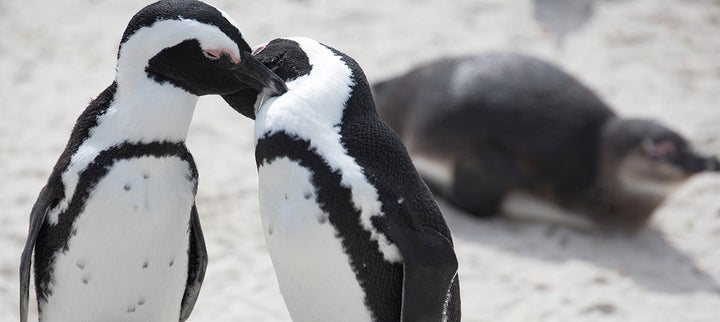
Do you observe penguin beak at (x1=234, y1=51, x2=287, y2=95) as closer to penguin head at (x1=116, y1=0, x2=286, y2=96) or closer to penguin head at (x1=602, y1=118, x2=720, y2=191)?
penguin head at (x1=116, y1=0, x2=286, y2=96)

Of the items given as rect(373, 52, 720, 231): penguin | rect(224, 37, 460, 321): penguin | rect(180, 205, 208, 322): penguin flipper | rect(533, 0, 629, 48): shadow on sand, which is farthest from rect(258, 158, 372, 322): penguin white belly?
rect(533, 0, 629, 48): shadow on sand

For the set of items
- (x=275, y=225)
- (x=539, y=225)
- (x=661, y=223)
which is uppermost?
(x=661, y=223)

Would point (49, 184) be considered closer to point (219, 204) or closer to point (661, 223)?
point (219, 204)

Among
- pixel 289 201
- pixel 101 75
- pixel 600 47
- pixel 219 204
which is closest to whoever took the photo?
pixel 289 201

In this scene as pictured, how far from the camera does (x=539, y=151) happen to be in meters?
4.50

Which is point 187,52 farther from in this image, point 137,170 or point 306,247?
point 306,247

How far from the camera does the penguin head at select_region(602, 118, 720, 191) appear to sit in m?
4.29

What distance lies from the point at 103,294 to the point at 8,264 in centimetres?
135

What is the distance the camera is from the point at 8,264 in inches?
143

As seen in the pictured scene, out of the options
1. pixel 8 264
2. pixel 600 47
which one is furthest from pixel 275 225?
pixel 600 47

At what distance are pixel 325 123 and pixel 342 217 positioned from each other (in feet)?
0.64

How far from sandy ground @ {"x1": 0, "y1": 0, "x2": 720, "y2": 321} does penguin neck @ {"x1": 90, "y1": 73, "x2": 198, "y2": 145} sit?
51.2 inches

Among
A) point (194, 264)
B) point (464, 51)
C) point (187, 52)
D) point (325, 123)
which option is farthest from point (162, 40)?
point (464, 51)

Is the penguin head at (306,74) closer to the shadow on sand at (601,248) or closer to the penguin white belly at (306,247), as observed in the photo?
the penguin white belly at (306,247)
